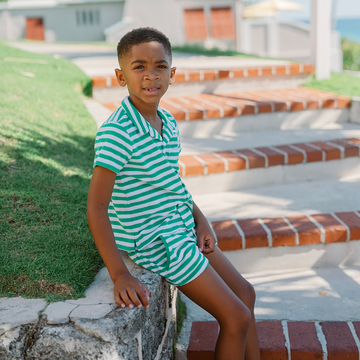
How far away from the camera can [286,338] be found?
2.13 metres

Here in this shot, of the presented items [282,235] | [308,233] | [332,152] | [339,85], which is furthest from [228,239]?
[339,85]

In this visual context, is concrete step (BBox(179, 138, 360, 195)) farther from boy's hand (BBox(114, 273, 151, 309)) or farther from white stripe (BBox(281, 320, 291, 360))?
boy's hand (BBox(114, 273, 151, 309))

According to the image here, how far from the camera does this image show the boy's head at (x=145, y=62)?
1.74 meters

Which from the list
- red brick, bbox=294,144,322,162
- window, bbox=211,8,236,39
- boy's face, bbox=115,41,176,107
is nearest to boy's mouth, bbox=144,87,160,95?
boy's face, bbox=115,41,176,107

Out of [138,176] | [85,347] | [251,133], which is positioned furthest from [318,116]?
[85,347]

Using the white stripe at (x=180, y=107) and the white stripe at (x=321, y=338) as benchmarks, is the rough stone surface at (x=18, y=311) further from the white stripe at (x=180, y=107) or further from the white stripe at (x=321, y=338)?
the white stripe at (x=180, y=107)

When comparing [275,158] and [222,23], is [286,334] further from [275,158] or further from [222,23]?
[222,23]

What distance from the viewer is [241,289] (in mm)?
1928

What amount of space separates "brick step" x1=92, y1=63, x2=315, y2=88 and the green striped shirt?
3317 mm

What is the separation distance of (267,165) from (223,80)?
2122 millimetres

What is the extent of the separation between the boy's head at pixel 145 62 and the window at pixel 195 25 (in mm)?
21148

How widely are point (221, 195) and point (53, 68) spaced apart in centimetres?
325

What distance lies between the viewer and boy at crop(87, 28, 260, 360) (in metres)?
1.62

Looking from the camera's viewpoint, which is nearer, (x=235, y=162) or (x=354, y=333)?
(x=354, y=333)
